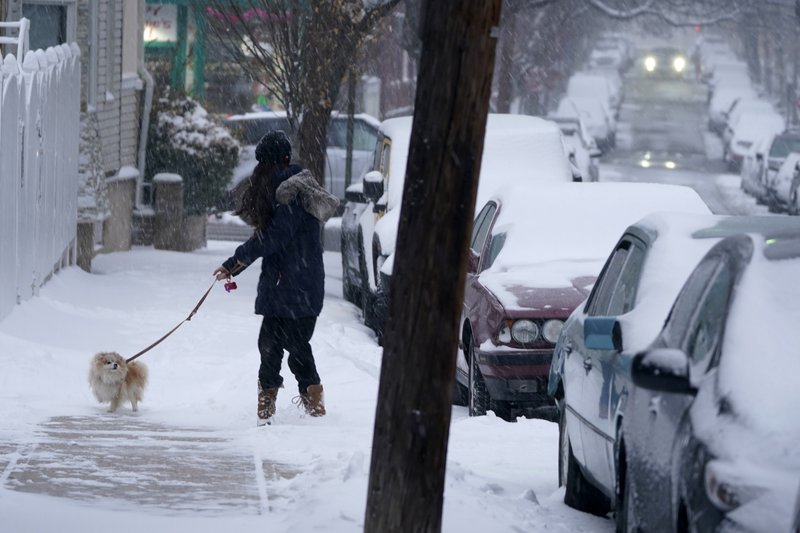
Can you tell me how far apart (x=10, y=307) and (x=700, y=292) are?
8079 millimetres

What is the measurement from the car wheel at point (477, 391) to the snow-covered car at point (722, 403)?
429 centimetres

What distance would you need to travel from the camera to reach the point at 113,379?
10.2 metres

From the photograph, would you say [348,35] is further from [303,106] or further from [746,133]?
[746,133]

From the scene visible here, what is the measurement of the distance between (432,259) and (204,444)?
3.82 m

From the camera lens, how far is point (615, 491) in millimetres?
6434

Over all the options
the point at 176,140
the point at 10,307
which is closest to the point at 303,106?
the point at 176,140

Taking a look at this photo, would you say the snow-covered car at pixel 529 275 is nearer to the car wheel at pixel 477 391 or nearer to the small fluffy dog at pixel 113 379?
the car wheel at pixel 477 391

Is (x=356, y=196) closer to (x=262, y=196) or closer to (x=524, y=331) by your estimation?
(x=524, y=331)

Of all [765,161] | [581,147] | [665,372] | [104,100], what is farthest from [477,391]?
[581,147]

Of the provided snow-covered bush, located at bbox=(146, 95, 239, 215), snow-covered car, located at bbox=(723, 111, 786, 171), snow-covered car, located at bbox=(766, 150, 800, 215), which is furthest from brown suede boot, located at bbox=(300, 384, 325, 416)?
snow-covered car, located at bbox=(723, 111, 786, 171)

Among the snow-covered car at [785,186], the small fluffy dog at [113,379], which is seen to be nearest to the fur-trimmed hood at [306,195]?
the small fluffy dog at [113,379]

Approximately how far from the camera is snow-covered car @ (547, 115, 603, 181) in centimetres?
3544

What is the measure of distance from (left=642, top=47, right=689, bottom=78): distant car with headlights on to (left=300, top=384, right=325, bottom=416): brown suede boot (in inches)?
3485

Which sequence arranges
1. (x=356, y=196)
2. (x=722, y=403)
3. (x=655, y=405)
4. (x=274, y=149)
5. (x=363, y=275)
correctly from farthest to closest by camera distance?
(x=356, y=196)
(x=363, y=275)
(x=274, y=149)
(x=655, y=405)
(x=722, y=403)
